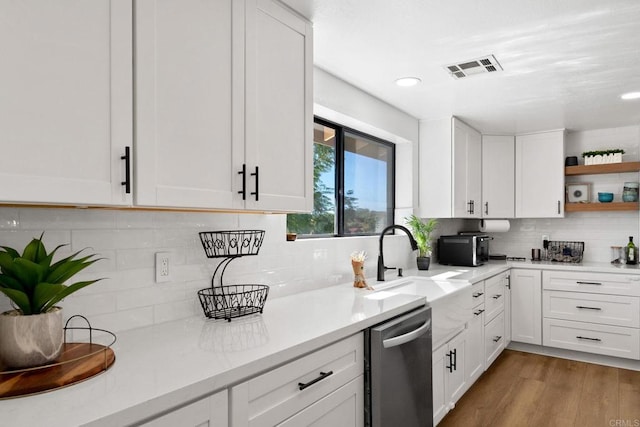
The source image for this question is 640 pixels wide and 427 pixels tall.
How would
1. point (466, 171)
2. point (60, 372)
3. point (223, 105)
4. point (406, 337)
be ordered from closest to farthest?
1. point (60, 372)
2. point (223, 105)
3. point (406, 337)
4. point (466, 171)

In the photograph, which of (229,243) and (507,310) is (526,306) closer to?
(507,310)

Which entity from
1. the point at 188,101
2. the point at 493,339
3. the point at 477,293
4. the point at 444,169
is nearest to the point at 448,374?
the point at 477,293

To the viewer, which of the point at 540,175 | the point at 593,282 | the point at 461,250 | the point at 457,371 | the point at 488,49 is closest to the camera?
the point at 488,49

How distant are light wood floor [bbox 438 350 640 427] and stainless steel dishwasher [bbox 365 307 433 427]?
78cm

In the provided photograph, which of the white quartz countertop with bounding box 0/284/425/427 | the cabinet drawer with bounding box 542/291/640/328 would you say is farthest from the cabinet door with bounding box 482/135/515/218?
the white quartz countertop with bounding box 0/284/425/427

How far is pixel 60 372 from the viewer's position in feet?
3.54

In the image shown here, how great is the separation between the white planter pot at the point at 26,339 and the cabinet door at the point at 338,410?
0.72m

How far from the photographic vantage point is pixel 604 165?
13.9 ft

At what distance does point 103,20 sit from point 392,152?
3.10 m

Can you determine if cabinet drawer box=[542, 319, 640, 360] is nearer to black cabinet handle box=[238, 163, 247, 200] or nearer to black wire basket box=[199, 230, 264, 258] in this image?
black wire basket box=[199, 230, 264, 258]

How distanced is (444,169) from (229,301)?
2676 mm

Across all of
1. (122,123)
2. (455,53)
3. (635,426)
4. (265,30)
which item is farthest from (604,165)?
(122,123)

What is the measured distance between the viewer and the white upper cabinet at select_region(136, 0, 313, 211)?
1.32 meters

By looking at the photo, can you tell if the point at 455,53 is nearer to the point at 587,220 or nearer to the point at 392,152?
the point at 392,152
